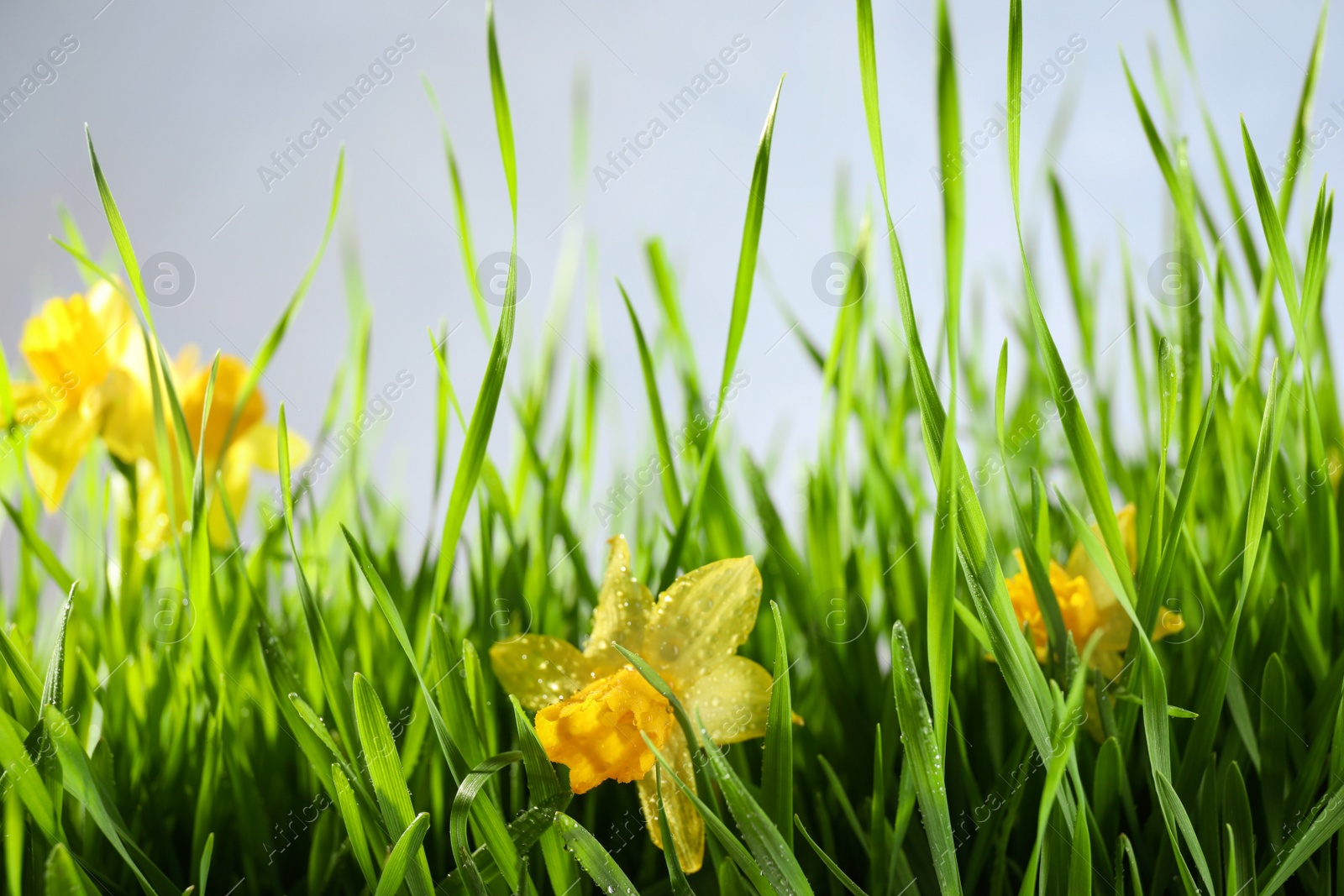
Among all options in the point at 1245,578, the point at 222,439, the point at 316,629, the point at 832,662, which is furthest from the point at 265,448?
the point at 1245,578

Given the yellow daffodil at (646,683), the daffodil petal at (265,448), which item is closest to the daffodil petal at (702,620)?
the yellow daffodil at (646,683)

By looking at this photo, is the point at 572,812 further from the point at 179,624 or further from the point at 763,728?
the point at 179,624

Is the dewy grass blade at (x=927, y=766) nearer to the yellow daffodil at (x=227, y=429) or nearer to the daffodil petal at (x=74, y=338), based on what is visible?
the yellow daffodil at (x=227, y=429)

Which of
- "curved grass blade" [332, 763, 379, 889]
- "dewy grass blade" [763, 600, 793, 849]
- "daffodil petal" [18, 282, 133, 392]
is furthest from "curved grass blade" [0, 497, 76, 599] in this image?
"dewy grass blade" [763, 600, 793, 849]

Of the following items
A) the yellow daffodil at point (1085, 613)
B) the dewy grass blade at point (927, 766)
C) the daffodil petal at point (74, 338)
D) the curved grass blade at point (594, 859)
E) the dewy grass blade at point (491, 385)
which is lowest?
the yellow daffodil at point (1085, 613)

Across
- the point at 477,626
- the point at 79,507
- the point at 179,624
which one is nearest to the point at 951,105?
the point at 477,626

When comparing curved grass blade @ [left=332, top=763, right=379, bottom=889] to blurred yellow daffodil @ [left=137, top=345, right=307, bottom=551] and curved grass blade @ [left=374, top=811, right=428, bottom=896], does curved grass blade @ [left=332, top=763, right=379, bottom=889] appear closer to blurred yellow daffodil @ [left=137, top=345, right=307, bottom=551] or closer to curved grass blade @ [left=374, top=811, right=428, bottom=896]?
curved grass blade @ [left=374, top=811, right=428, bottom=896]

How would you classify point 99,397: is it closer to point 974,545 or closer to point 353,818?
point 353,818
